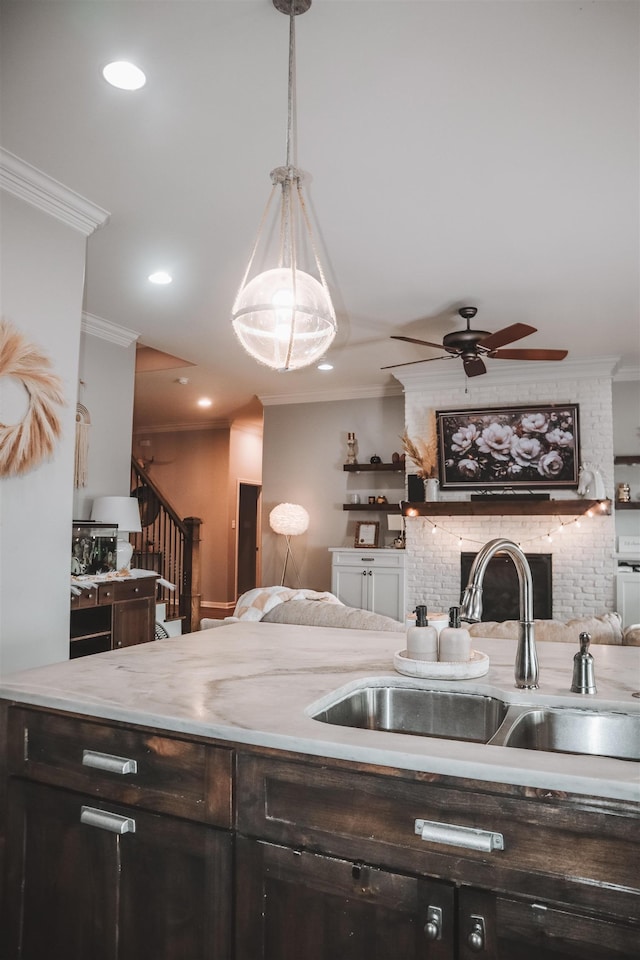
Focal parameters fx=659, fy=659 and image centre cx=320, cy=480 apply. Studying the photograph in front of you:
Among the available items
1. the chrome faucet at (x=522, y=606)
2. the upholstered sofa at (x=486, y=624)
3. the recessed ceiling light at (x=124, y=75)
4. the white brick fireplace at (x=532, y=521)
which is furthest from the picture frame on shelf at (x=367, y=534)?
the chrome faucet at (x=522, y=606)

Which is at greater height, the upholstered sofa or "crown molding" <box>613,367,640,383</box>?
"crown molding" <box>613,367,640,383</box>

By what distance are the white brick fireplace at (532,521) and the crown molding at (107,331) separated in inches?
115

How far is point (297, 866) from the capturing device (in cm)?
121

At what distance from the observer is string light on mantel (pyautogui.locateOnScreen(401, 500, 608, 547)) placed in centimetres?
640

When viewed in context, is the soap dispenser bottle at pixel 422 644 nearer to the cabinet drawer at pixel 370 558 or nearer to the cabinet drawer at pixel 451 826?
the cabinet drawer at pixel 451 826

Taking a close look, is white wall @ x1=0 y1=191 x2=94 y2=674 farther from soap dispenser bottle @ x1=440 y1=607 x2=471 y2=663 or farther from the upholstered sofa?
soap dispenser bottle @ x1=440 y1=607 x2=471 y2=663

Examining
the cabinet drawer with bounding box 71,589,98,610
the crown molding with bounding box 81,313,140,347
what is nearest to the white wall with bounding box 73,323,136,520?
the crown molding with bounding box 81,313,140,347

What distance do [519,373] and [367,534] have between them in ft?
8.09

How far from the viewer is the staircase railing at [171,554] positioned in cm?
682

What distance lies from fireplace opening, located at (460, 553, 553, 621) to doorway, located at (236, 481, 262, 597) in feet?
15.1

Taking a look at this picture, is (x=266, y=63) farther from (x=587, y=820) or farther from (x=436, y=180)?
(x=587, y=820)

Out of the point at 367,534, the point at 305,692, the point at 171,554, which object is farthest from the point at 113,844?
the point at 171,554

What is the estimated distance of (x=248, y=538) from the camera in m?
10.8

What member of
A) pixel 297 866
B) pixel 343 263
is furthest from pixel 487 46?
pixel 297 866
